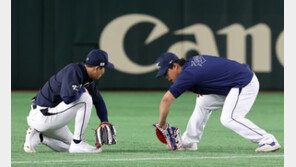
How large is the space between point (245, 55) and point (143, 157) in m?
13.2

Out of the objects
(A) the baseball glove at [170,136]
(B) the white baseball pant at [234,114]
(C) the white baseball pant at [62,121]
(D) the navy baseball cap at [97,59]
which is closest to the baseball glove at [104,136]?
(C) the white baseball pant at [62,121]

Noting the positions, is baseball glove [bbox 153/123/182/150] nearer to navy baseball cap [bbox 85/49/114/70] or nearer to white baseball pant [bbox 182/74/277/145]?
white baseball pant [bbox 182/74/277/145]

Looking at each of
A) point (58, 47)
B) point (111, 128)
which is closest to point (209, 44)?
point (58, 47)

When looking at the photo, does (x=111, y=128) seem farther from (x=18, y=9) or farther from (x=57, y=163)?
(x=18, y=9)

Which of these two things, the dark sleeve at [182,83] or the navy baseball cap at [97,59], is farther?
the navy baseball cap at [97,59]

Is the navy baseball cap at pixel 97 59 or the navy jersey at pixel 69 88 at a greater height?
the navy baseball cap at pixel 97 59

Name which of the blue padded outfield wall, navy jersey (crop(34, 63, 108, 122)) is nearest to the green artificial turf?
navy jersey (crop(34, 63, 108, 122))

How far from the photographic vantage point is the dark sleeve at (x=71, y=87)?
7.18 meters

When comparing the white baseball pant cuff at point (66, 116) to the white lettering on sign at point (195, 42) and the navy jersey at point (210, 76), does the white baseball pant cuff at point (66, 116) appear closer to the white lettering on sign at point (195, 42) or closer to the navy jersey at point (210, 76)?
the navy jersey at point (210, 76)

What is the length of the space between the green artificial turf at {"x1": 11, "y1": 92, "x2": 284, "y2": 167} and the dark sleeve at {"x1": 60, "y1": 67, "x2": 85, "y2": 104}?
2.15 feet

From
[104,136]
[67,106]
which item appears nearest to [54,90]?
[67,106]

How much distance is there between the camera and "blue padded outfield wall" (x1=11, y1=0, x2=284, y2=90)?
1945cm

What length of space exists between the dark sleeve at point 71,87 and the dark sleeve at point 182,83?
105cm

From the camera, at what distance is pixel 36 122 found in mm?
7598
